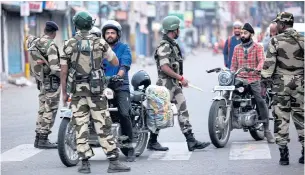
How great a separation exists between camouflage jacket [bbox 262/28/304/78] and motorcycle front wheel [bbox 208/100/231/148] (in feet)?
5.57

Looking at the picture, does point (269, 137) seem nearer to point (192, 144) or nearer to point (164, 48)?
point (192, 144)

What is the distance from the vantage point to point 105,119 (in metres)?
9.45

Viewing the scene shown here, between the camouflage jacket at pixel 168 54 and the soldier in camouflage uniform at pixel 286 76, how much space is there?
1755 millimetres

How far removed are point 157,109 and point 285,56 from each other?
1935 millimetres

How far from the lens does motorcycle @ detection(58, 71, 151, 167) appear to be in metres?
9.70

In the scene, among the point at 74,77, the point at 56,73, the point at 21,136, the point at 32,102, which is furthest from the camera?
the point at 32,102

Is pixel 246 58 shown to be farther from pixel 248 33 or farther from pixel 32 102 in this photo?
pixel 32 102

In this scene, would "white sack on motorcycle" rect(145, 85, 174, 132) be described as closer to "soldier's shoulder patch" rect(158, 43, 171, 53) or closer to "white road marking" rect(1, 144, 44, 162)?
"soldier's shoulder patch" rect(158, 43, 171, 53)

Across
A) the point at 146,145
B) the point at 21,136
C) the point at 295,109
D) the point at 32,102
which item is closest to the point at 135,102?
the point at 146,145

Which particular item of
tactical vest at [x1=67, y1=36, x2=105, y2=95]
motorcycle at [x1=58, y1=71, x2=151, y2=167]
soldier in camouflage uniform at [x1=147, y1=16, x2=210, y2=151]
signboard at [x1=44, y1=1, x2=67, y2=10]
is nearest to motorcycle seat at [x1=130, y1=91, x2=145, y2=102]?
motorcycle at [x1=58, y1=71, x2=151, y2=167]

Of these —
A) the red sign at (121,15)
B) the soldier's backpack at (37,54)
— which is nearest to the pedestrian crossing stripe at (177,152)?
the soldier's backpack at (37,54)

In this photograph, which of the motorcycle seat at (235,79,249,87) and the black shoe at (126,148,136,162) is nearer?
the black shoe at (126,148,136,162)

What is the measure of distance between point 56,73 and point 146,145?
69.0 inches

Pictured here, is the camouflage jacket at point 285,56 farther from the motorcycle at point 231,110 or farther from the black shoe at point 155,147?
the black shoe at point 155,147
